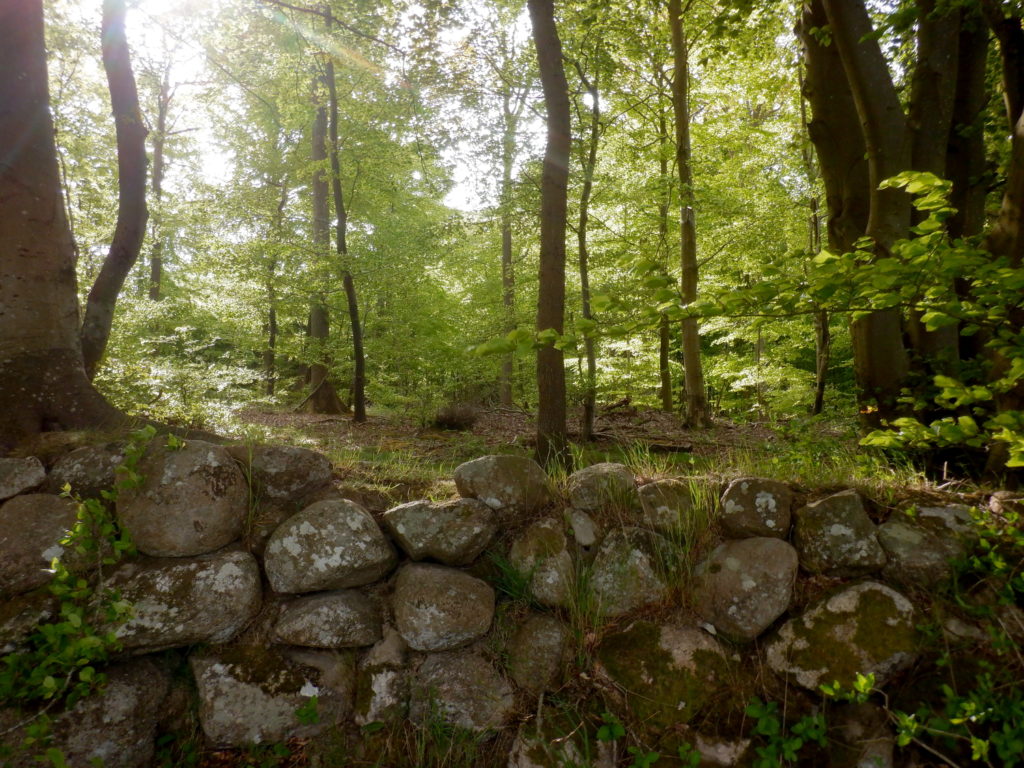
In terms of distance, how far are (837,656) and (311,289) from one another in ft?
28.9

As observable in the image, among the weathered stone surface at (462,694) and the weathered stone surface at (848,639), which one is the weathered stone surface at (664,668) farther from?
the weathered stone surface at (462,694)

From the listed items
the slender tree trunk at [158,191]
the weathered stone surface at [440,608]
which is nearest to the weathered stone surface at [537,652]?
the weathered stone surface at [440,608]

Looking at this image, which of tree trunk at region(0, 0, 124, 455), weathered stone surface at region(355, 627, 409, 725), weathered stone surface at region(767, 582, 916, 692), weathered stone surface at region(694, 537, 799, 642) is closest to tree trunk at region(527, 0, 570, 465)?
weathered stone surface at region(694, 537, 799, 642)

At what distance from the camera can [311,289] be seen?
8906 mm

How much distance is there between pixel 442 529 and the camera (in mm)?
2488

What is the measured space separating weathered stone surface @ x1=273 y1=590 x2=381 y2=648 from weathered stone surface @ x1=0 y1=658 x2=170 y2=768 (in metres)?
0.53

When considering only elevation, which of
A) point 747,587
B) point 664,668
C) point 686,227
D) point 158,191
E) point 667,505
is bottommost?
point 664,668

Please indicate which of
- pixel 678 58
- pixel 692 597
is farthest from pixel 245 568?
pixel 678 58

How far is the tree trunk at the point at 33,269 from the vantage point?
2947 mm

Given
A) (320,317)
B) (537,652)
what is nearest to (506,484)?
(537,652)

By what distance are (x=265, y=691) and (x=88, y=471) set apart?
1.40 meters

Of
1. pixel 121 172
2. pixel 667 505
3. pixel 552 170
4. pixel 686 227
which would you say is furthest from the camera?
pixel 686 227

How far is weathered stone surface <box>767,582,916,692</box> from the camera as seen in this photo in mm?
2062

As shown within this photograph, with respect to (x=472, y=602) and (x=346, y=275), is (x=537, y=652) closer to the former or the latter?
(x=472, y=602)
